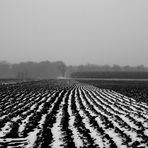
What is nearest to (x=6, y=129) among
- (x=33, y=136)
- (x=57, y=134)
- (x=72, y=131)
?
(x=33, y=136)

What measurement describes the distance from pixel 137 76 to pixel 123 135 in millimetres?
88337

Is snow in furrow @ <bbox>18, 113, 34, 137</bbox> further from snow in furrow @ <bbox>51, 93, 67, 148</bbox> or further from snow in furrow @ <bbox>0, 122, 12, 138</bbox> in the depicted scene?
snow in furrow @ <bbox>51, 93, 67, 148</bbox>

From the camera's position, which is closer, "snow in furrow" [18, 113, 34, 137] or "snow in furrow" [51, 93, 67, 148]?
"snow in furrow" [51, 93, 67, 148]

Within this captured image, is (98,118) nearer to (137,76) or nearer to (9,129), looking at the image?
(9,129)

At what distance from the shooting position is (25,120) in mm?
11930

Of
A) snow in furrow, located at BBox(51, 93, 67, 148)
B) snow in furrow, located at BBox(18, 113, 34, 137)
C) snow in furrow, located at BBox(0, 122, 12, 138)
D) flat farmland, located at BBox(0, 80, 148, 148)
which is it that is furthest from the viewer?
snow in furrow, located at BBox(18, 113, 34, 137)

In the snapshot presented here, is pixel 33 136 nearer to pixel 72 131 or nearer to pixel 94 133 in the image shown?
pixel 72 131

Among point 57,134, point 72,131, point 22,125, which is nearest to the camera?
point 57,134

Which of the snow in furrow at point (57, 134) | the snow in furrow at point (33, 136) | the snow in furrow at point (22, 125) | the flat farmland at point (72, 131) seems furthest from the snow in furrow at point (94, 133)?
the snow in furrow at point (22, 125)

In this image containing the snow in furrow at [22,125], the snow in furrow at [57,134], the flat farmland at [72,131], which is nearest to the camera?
the snow in furrow at [57,134]

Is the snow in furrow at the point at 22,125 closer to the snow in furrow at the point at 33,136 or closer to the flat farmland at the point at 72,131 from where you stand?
the flat farmland at the point at 72,131

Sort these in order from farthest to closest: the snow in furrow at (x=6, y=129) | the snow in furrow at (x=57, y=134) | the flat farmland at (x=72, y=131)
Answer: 1. the snow in furrow at (x=6, y=129)
2. the flat farmland at (x=72, y=131)
3. the snow in furrow at (x=57, y=134)

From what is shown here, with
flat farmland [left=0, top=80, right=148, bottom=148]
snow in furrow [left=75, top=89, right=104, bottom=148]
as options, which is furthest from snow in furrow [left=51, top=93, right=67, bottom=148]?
snow in furrow [left=75, top=89, right=104, bottom=148]

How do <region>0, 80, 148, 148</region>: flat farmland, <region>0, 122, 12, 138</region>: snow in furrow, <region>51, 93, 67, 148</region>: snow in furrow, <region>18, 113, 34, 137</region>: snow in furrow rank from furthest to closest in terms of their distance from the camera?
<region>18, 113, 34, 137</region>: snow in furrow → <region>0, 122, 12, 138</region>: snow in furrow → <region>0, 80, 148, 148</region>: flat farmland → <region>51, 93, 67, 148</region>: snow in furrow
